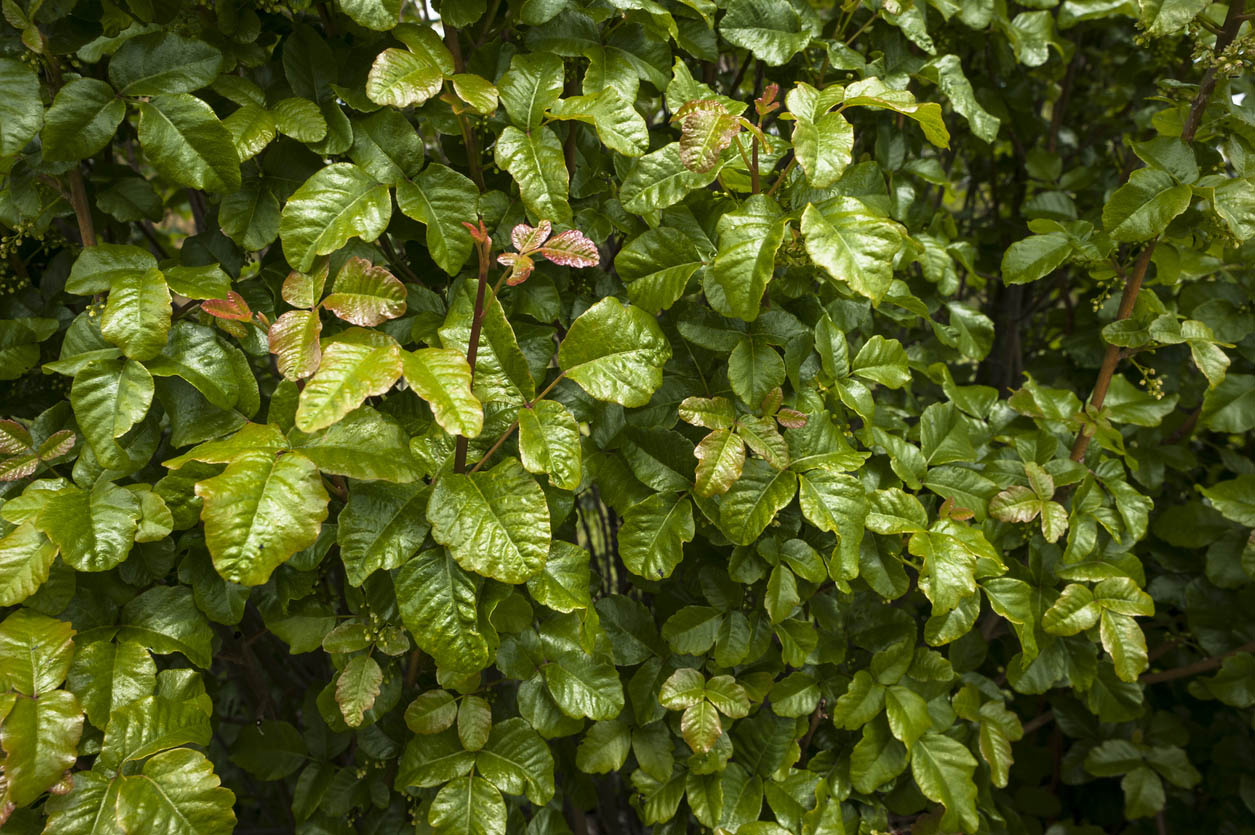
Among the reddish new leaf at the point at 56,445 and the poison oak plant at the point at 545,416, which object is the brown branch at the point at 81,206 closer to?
the poison oak plant at the point at 545,416

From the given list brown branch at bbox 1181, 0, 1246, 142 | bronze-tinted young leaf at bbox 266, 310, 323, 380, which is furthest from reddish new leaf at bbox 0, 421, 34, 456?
brown branch at bbox 1181, 0, 1246, 142

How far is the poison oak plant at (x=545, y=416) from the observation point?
1.00 meters

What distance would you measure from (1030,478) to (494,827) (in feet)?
3.21

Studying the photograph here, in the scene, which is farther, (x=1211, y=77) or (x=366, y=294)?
(x=1211, y=77)

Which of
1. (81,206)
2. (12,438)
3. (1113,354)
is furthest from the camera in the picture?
(1113,354)

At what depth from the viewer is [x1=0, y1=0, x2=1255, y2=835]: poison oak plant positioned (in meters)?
1.00

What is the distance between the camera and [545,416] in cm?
102

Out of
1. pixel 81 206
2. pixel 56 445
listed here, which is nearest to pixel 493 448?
pixel 56 445

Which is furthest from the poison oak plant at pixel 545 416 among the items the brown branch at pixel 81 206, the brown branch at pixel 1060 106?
the brown branch at pixel 1060 106

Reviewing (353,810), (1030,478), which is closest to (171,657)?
(353,810)

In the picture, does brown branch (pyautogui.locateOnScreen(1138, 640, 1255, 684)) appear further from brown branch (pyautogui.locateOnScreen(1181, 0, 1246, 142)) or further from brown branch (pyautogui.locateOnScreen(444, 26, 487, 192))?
brown branch (pyautogui.locateOnScreen(444, 26, 487, 192))

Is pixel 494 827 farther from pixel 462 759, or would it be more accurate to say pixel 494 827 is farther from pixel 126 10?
pixel 126 10

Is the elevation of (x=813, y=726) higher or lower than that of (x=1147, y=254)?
lower

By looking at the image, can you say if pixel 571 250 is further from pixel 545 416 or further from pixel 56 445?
pixel 56 445
